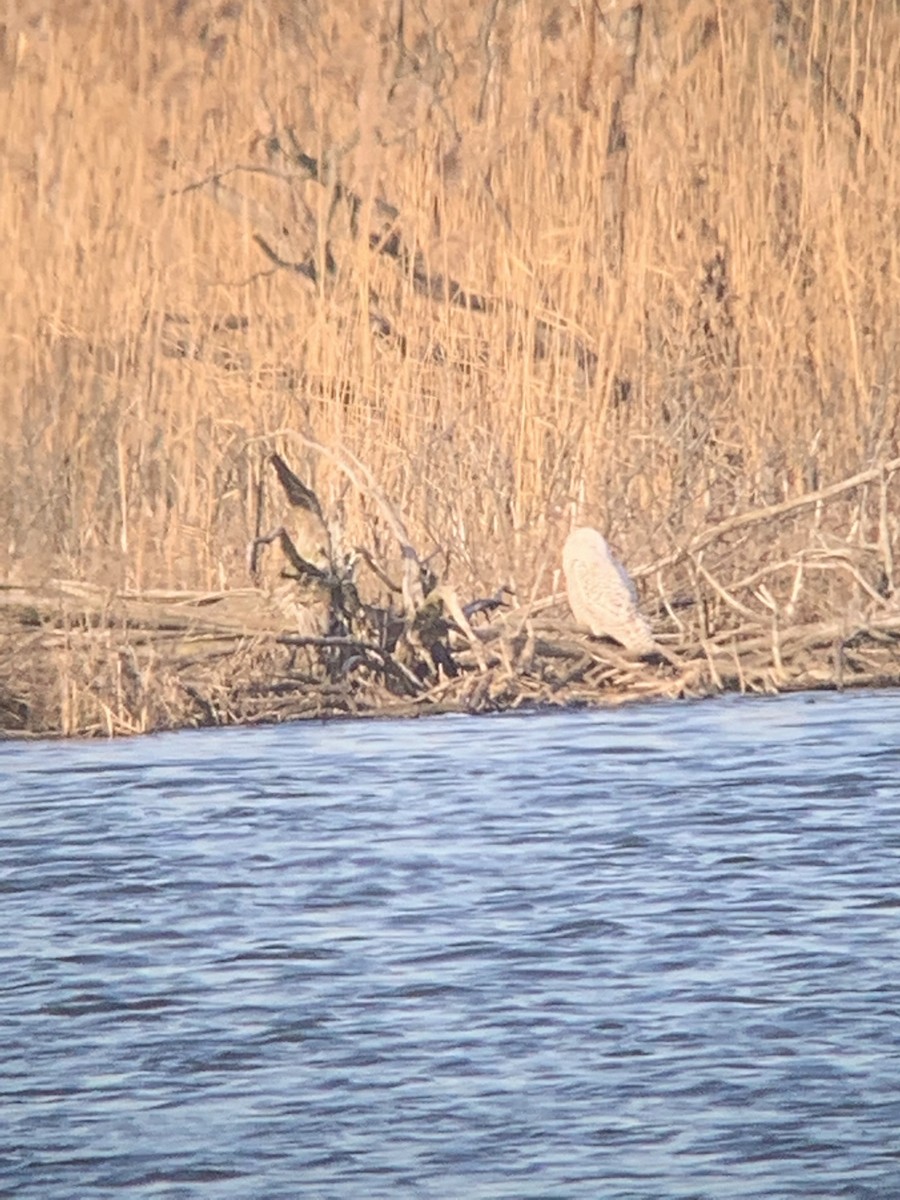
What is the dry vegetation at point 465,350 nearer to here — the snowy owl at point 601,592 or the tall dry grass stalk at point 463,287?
the tall dry grass stalk at point 463,287

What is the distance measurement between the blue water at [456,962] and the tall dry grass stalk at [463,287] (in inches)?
31.7

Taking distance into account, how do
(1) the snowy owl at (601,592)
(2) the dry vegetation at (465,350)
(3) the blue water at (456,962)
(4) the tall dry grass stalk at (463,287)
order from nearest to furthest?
(3) the blue water at (456,962)
(1) the snowy owl at (601,592)
(2) the dry vegetation at (465,350)
(4) the tall dry grass stalk at (463,287)

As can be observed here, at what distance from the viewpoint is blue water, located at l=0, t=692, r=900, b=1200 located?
122 inches

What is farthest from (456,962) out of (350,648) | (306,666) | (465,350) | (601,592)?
(465,350)

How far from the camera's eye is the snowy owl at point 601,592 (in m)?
6.02

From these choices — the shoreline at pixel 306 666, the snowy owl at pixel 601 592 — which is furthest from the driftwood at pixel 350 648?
the snowy owl at pixel 601 592

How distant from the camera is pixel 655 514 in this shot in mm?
6789

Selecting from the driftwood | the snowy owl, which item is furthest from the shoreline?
the snowy owl

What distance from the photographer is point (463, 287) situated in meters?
6.86

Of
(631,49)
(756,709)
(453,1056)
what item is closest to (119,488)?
(756,709)

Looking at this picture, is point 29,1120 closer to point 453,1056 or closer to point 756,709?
point 453,1056

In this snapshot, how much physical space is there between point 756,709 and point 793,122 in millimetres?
1999

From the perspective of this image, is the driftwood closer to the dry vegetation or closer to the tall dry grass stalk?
the dry vegetation

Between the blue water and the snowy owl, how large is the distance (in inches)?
8.9
